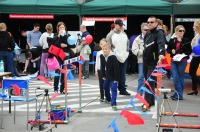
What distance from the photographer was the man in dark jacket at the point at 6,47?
532 inches

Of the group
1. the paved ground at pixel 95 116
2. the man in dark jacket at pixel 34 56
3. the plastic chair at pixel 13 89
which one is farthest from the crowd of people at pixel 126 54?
the man in dark jacket at pixel 34 56

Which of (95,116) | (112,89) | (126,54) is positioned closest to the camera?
(95,116)

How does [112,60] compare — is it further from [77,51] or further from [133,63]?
[133,63]

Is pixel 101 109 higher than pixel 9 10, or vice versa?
pixel 9 10

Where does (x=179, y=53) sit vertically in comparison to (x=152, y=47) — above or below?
below

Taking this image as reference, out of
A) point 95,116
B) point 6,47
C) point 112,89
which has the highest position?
point 6,47

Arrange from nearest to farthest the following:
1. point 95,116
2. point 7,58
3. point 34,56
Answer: point 95,116 < point 7,58 < point 34,56

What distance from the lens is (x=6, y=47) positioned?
13.8 metres

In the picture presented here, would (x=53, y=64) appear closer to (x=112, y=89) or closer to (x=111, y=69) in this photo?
(x=111, y=69)

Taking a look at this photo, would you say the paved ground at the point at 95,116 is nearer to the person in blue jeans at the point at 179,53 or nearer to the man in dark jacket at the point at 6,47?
the person in blue jeans at the point at 179,53

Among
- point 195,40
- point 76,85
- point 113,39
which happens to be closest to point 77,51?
point 76,85

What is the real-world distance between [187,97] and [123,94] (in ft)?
5.76

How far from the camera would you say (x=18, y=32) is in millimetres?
20484

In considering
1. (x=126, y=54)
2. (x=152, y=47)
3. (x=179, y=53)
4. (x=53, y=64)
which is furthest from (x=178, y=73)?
(x=53, y=64)
